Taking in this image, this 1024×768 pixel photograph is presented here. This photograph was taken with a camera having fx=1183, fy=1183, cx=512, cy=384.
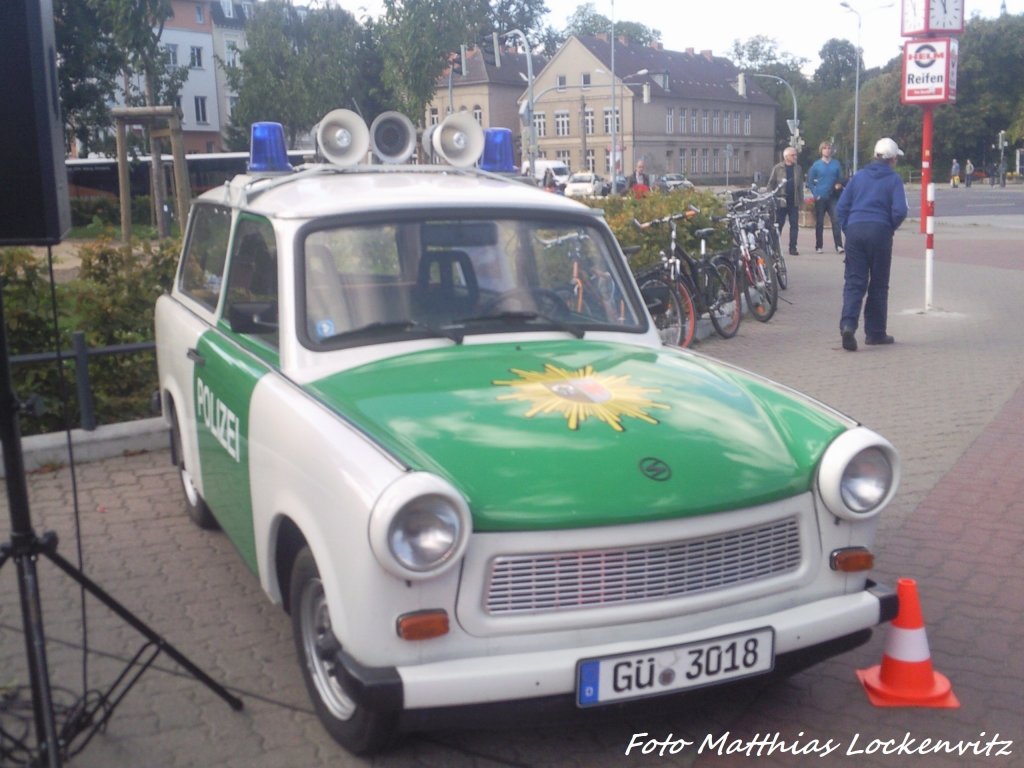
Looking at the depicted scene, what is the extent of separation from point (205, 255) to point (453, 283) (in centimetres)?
180

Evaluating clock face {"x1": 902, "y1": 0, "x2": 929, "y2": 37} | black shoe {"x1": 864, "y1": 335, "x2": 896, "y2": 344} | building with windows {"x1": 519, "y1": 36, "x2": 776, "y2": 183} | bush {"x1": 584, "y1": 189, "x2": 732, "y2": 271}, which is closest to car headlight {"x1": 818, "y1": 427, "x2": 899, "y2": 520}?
bush {"x1": 584, "y1": 189, "x2": 732, "y2": 271}

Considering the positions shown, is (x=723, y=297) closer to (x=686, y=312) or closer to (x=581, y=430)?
(x=686, y=312)

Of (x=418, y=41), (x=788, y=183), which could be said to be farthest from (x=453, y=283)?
(x=418, y=41)

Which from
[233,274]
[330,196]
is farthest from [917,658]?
[233,274]

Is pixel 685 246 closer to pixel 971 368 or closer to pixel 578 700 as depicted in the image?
pixel 971 368

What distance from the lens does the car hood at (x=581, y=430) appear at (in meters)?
3.45

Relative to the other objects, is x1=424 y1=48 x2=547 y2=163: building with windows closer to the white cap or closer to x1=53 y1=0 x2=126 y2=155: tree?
x1=53 y1=0 x2=126 y2=155: tree

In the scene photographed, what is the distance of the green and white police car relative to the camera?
3.35 meters

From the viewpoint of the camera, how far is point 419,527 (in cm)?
331

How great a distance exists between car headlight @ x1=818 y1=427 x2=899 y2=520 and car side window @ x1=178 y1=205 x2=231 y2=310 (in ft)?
9.70

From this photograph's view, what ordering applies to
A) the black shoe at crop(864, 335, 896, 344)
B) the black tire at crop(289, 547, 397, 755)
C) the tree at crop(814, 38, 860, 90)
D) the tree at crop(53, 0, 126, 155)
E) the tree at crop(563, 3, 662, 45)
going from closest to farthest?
the black tire at crop(289, 547, 397, 755)
the black shoe at crop(864, 335, 896, 344)
the tree at crop(53, 0, 126, 155)
the tree at crop(563, 3, 662, 45)
the tree at crop(814, 38, 860, 90)

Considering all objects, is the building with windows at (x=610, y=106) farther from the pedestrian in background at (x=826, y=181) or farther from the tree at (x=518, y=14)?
the pedestrian in background at (x=826, y=181)

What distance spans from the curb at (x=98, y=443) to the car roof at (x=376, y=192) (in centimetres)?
263

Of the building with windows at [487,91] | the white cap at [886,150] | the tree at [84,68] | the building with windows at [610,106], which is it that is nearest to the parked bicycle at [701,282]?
the white cap at [886,150]
